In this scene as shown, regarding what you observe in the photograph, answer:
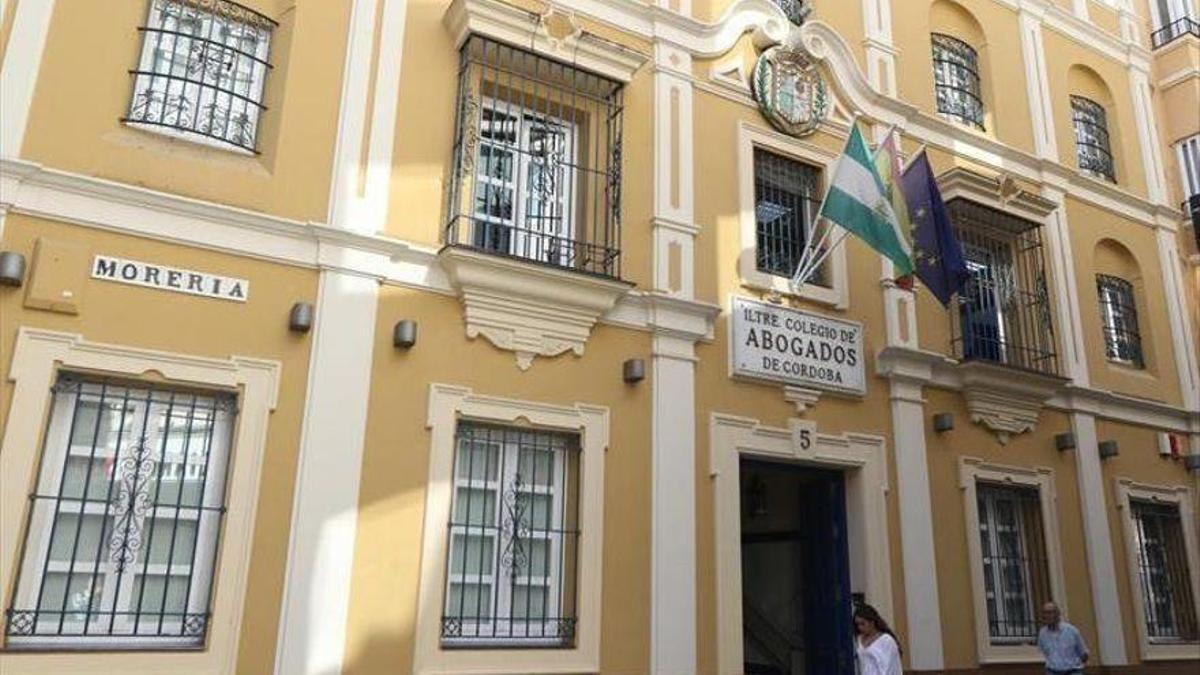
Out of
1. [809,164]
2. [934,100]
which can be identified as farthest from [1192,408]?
[809,164]

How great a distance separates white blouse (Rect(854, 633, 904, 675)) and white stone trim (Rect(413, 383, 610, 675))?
208cm

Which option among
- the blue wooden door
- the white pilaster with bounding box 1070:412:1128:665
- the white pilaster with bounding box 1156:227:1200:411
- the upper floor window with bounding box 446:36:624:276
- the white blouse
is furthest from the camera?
the white pilaster with bounding box 1156:227:1200:411

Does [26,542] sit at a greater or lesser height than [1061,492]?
lesser

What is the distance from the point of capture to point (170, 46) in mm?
7527

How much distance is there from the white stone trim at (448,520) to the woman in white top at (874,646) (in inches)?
80.5

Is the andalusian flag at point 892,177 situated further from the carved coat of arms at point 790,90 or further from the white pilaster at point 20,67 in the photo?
the white pilaster at point 20,67

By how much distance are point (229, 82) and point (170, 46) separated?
1.57ft

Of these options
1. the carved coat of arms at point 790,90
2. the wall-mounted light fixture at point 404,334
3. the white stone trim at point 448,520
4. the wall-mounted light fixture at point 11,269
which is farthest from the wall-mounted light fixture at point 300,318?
the carved coat of arms at point 790,90

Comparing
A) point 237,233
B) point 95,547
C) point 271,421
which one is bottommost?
point 95,547

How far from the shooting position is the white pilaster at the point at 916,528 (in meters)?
9.63

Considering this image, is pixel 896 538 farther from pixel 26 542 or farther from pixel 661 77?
pixel 26 542

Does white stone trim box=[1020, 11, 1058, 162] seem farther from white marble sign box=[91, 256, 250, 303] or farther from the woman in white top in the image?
white marble sign box=[91, 256, 250, 303]

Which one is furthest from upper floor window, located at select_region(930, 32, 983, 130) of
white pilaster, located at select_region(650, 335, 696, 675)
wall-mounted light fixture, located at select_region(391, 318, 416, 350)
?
wall-mounted light fixture, located at select_region(391, 318, 416, 350)

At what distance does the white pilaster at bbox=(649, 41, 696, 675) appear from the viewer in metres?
8.27
